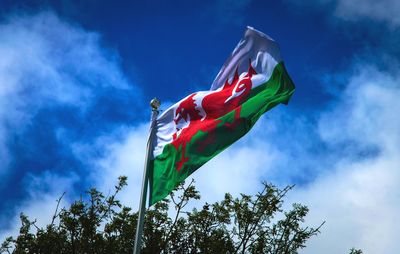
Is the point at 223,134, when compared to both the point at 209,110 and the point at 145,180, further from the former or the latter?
the point at 145,180

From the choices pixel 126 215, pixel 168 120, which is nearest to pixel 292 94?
pixel 168 120

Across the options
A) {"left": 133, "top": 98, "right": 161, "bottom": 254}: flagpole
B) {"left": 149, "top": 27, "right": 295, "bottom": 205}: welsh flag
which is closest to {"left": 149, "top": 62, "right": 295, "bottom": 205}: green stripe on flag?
{"left": 149, "top": 27, "right": 295, "bottom": 205}: welsh flag

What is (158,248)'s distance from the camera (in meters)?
14.3

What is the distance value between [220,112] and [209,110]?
0.24 m

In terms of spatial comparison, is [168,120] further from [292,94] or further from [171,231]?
[171,231]

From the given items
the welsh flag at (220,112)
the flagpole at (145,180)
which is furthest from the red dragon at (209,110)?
the flagpole at (145,180)

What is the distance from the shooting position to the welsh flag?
26.3 ft

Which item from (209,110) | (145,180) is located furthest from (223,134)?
(145,180)

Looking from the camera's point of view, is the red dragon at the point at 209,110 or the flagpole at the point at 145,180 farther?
the red dragon at the point at 209,110

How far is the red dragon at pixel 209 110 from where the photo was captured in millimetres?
8180

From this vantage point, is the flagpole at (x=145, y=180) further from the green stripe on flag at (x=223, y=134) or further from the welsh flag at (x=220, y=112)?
the green stripe on flag at (x=223, y=134)

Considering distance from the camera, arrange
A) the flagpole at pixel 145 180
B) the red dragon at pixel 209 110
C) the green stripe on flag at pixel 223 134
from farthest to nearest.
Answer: the red dragon at pixel 209 110 → the green stripe on flag at pixel 223 134 → the flagpole at pixel 145 180

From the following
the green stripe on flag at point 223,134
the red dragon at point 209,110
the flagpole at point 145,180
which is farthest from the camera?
the red dragon at point 209,110

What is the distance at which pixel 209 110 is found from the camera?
851 centimetres
